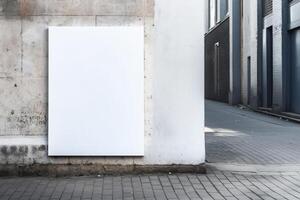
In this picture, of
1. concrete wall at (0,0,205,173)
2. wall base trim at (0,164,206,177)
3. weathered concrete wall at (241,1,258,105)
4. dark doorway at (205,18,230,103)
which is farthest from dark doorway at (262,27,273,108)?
wall base trim at (0,164,206,177)

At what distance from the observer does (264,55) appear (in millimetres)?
25938

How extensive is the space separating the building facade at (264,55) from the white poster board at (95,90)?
1348 cm

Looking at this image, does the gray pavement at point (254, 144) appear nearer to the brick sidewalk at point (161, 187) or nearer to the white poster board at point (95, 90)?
the brick sidewalk at point (161, 187)

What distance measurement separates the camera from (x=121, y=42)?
9070 millimetres

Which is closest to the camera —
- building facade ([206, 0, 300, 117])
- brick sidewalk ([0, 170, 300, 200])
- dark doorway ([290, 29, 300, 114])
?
brick sidewalk ([0, 170, 300, 200])

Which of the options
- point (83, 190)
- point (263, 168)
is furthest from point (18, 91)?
point (263, 168)

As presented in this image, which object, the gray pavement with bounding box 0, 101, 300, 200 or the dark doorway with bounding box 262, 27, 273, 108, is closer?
the gray pavement with bounding box 0, 101, 300, 200

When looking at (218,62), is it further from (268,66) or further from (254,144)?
(254,144)

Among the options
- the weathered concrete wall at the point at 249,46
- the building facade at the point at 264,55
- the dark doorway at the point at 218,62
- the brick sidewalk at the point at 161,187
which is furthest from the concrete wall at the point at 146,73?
the dark doorway at the point at 218,62

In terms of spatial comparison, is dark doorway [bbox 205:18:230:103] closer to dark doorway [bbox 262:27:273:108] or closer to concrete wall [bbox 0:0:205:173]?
dark doorway [bbox 262:27:273:108]

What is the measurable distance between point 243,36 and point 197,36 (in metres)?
24.0

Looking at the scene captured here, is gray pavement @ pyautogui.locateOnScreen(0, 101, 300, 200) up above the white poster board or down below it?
below

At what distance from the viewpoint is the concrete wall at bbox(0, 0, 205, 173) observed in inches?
359

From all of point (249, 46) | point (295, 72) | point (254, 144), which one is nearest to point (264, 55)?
point (295, 72)
